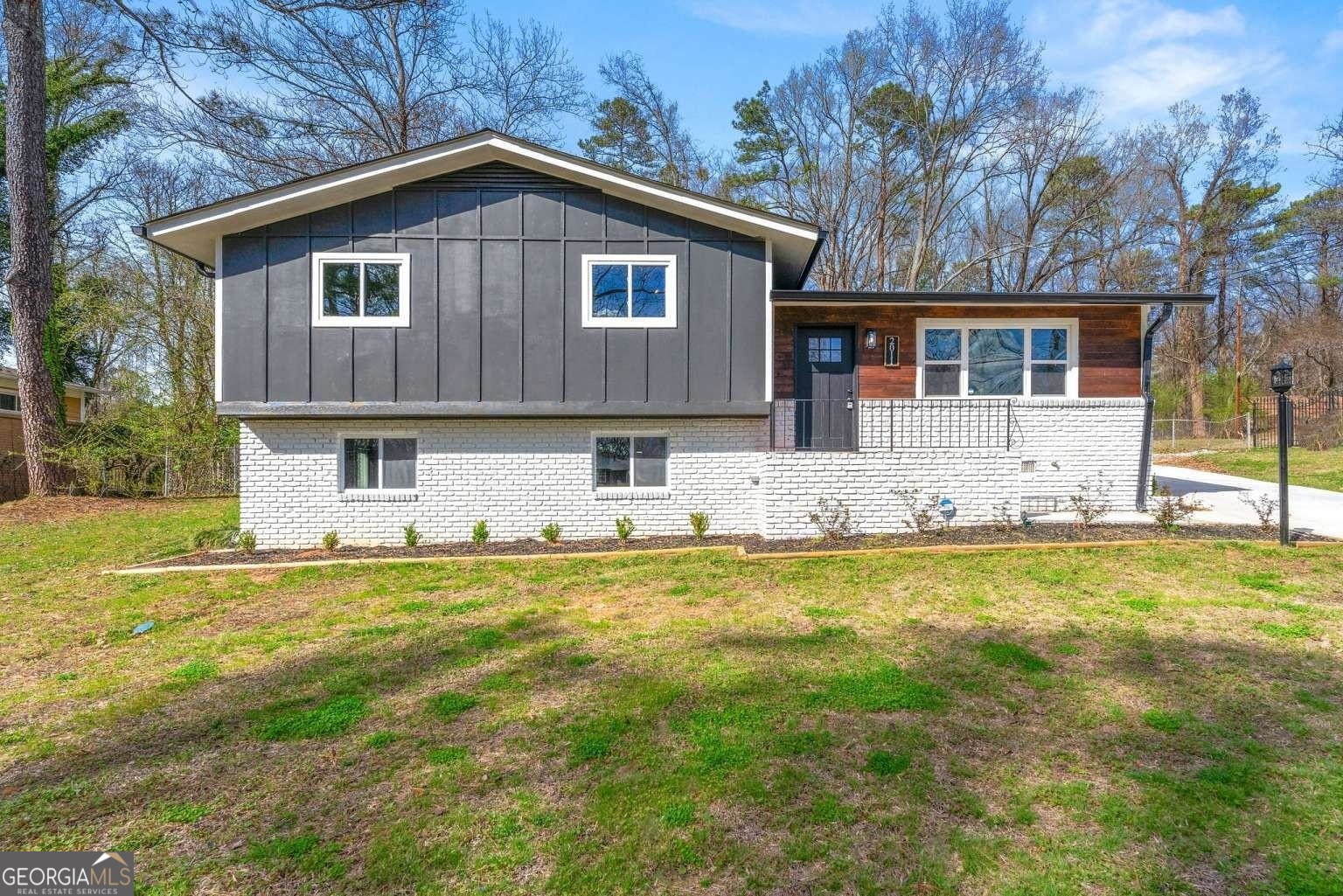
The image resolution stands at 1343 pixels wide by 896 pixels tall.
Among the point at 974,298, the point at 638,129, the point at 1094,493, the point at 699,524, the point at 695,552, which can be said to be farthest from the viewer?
A: the point at 638,129

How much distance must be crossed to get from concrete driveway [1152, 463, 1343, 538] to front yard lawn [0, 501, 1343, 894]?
2727mm

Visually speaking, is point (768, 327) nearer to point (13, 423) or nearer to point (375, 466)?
point (375, 466)

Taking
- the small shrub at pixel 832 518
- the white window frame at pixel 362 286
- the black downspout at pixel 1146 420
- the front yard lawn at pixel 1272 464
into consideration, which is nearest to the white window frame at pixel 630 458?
the small shrub at pixel 832 518

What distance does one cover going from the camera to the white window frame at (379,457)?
28.3ft

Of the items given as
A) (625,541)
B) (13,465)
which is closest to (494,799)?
(625,541)

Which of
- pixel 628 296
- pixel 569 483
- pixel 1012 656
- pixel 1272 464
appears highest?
pixel 628 296

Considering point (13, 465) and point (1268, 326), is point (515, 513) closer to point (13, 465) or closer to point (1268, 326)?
point (13, 465)

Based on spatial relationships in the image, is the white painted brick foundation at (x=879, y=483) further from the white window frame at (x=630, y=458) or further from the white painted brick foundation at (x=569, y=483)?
the white window frame at (x=630, y=458)

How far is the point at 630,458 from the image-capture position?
29.3ft

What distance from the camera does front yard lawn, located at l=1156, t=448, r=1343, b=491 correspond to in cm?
1291

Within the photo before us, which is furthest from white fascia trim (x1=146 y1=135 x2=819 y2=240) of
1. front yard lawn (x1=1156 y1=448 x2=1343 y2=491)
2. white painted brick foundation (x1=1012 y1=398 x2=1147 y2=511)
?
front yard lawn (x1=1156 y1=448 x2=1343 y2=491)

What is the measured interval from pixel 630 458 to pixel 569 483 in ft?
3.14

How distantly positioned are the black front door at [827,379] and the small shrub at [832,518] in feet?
6.13

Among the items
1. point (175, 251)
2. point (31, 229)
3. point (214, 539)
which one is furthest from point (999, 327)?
point (31, 229)
